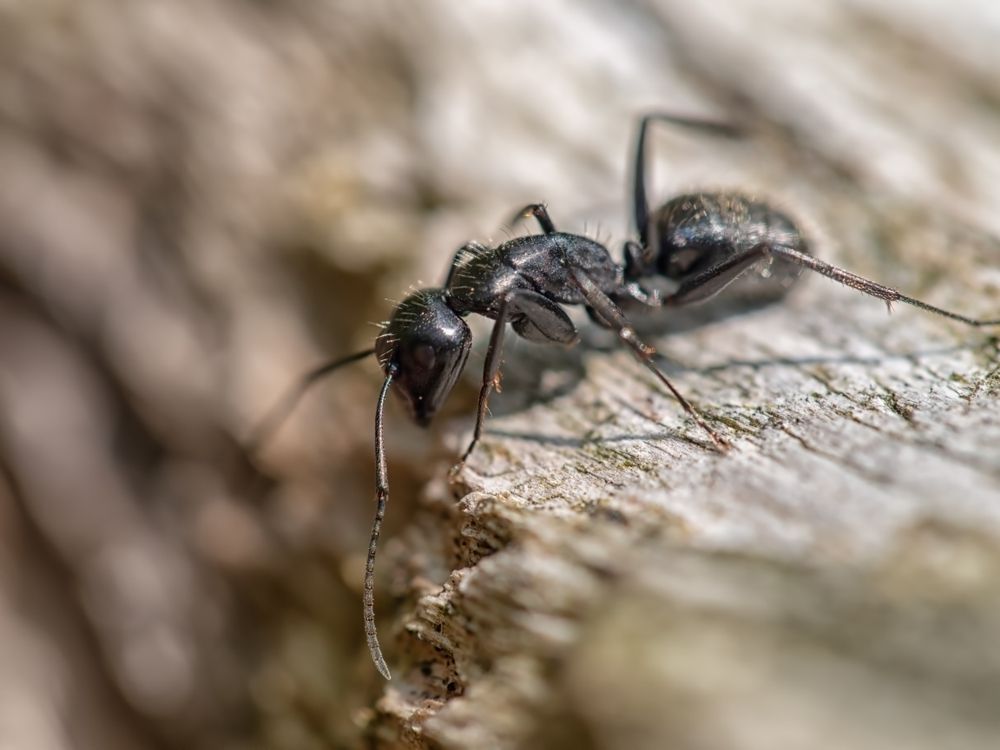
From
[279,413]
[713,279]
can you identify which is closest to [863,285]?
[713,279]

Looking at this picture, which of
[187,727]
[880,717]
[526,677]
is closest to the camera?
[880,717]

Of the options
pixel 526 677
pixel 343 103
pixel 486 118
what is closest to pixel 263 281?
pixel 343 103

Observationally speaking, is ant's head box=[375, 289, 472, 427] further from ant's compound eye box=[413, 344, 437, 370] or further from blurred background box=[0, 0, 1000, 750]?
blurred background box=[0, 0, 1000, 750]

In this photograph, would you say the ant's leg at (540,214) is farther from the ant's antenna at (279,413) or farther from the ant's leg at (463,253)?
the ant's antenna at (279,413)

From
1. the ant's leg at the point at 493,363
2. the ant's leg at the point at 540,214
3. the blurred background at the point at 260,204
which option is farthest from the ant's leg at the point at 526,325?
the blurred background at the point at 260,204

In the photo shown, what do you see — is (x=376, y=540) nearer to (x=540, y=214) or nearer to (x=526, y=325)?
(x=526, y=325)

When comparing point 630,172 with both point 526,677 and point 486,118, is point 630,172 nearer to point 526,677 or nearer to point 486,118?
point 486,118

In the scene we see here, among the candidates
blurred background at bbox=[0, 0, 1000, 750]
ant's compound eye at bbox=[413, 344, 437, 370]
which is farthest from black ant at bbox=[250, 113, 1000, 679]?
blurred background at bbox=[0, 0, 1000, 750]
